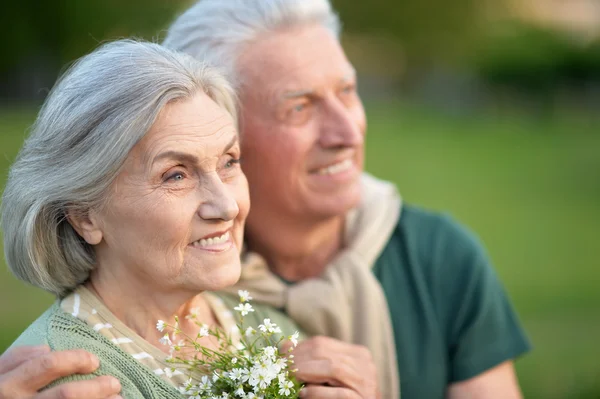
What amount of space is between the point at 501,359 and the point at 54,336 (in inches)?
72.6

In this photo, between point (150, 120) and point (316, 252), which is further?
point (316, 252)

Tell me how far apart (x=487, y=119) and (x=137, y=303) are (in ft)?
A: 84.7

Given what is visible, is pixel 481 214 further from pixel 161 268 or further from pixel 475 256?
pixel 161 268

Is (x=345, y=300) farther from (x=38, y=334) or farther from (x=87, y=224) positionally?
(x=38, y=334)

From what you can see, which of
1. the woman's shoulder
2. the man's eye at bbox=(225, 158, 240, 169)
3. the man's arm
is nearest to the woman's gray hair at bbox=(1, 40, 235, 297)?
the woman's shoulder

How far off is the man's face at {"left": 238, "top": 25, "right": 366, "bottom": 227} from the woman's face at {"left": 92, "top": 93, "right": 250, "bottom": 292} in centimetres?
66

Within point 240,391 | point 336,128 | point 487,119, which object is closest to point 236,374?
point 240,391

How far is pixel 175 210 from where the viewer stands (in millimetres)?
2441

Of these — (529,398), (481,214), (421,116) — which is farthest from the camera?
(421,116)

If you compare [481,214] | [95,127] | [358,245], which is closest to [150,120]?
[95,127]

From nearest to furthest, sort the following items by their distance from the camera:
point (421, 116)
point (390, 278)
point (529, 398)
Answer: point (390, 278)
point (529, 398)
point (421, 116)

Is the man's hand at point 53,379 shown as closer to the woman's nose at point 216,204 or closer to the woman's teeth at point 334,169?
the woman's nose at point 216,204

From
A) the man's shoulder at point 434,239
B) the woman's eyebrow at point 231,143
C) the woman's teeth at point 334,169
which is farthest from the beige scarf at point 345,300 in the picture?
the woman's eyebrow at point 231,143

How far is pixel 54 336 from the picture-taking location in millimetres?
2414
